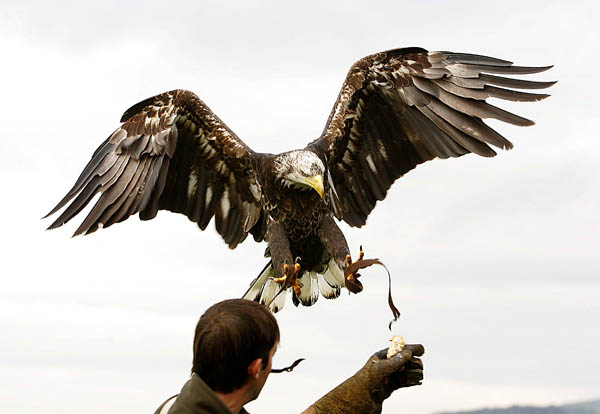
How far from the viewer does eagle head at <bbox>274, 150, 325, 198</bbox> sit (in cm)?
539

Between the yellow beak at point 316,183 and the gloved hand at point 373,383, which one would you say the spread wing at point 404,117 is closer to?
the yellow beak at point 316,183

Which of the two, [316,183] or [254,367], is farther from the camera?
[316,183]

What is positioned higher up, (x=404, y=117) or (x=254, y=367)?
(x=404, y=117)

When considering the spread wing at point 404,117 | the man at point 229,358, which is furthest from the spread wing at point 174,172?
the man at point 229,358

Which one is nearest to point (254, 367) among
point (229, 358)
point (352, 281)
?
point (229, 358)

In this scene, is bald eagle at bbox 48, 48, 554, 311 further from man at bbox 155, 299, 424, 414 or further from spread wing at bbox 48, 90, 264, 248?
man at bbox 155, 299, 424, 414

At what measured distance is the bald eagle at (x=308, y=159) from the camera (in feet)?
18.5

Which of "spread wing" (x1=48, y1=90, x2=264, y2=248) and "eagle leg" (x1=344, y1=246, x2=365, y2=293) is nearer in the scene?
"eagle leg" (x1=344, y1=246, x2=365, y2=293)

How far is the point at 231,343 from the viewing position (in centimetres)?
195

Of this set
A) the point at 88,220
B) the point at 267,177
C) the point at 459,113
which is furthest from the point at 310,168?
the point at 88,220

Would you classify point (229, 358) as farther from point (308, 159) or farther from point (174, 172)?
point (174, 172)

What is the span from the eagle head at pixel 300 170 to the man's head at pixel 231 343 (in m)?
3.35

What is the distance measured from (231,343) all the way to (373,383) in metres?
1.09

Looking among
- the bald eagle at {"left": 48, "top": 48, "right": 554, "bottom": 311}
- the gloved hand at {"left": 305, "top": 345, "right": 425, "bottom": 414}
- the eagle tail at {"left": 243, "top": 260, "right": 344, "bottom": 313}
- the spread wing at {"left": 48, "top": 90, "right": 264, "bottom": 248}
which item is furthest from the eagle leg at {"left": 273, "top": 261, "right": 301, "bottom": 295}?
the gloved hand at {"left": 305, "top": 345, "right": 425, "bottom": 414}
